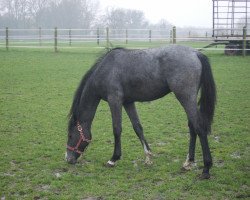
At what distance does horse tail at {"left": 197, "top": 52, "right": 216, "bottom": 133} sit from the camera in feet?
15.1

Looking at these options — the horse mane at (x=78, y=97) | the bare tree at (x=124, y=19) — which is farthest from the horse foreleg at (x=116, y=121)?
the bare tree at (x=124, y=19)

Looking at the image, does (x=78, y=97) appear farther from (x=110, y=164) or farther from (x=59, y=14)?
(x=59, y=14)

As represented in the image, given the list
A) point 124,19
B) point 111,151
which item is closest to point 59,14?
point 124,19

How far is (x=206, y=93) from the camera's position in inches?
185

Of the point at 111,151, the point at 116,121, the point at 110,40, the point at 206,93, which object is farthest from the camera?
the point at 110,40

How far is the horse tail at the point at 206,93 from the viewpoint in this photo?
4.61m

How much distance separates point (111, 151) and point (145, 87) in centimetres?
146

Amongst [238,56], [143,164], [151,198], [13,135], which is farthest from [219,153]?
[238,56]

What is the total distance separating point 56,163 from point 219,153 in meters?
2.60

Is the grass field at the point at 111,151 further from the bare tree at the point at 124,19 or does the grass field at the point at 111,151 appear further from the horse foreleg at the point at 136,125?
the bare tree at the point at 124,19

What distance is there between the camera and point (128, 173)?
187 inches

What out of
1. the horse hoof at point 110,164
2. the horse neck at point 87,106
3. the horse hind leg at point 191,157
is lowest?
the horse hoof at point 110,164

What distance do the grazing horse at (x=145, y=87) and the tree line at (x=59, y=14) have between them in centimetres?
5591

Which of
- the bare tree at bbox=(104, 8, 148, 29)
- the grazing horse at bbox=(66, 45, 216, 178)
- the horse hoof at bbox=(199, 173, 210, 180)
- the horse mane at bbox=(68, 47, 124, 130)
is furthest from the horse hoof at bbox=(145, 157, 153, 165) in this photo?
the bare tree at bbox=(104, 8, 148, 29)
